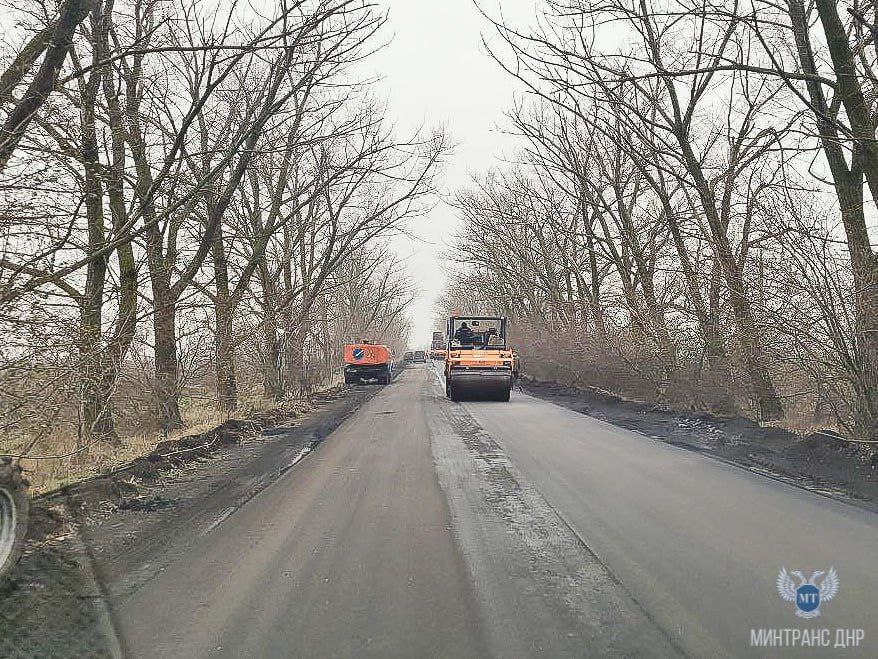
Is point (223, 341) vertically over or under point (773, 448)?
over

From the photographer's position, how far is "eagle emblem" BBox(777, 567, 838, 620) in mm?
4929

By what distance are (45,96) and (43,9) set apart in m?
3.05

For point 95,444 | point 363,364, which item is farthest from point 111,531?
point 363,364

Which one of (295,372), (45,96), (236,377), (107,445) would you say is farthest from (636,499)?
(295,372)

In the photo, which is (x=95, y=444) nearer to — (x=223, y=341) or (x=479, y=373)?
(x=223, y=341)

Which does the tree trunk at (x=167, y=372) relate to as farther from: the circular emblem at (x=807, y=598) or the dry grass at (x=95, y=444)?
the circular emblem at (x=807, y=598)

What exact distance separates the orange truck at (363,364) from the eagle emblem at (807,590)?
→ 38.2 metres

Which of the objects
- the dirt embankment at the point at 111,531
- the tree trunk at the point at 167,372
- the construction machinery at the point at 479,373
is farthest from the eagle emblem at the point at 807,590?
the construction machinery at the point at 479,373

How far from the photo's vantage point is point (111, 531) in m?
7.41

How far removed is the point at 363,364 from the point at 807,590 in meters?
38.7

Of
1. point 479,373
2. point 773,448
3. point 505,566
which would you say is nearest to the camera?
point 505,566

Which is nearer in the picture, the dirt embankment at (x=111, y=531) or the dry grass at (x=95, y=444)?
the dirt embankment at (x=111, y=531)

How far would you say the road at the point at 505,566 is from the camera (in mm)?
4484

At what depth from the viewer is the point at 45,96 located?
8453 millimetres
